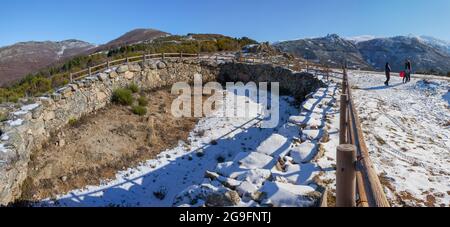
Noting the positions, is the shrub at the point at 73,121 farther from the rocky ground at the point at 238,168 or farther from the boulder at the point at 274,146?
the boulder at the point at 274,146

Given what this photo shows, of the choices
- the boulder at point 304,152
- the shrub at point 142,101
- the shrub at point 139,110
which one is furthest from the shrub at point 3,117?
the boulder at point 304,152

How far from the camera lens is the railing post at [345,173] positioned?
3354 millimetres

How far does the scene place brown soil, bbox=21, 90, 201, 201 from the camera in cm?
1152

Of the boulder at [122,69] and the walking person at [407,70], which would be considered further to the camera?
the boulder at [122,69]

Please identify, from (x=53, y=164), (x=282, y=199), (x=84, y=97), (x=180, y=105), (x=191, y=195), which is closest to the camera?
(x=282, y=199)

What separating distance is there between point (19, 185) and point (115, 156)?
344cm

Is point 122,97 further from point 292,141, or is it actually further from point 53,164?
point 292,141

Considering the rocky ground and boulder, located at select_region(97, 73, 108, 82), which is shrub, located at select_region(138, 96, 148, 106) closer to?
boulder, located at select_region(97, 73, 108, 82)

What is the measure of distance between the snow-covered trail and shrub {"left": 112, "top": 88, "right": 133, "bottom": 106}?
10917 mm

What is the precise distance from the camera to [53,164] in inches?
478

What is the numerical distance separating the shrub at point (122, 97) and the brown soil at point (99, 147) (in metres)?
0.50

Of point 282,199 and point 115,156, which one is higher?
point 282,199

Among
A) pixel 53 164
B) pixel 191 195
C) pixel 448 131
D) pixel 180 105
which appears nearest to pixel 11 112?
pixel 53 164

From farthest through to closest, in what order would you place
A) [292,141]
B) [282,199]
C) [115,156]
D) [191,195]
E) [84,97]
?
[84,97], [115,156], [292,141], [191,195], [282,199]
